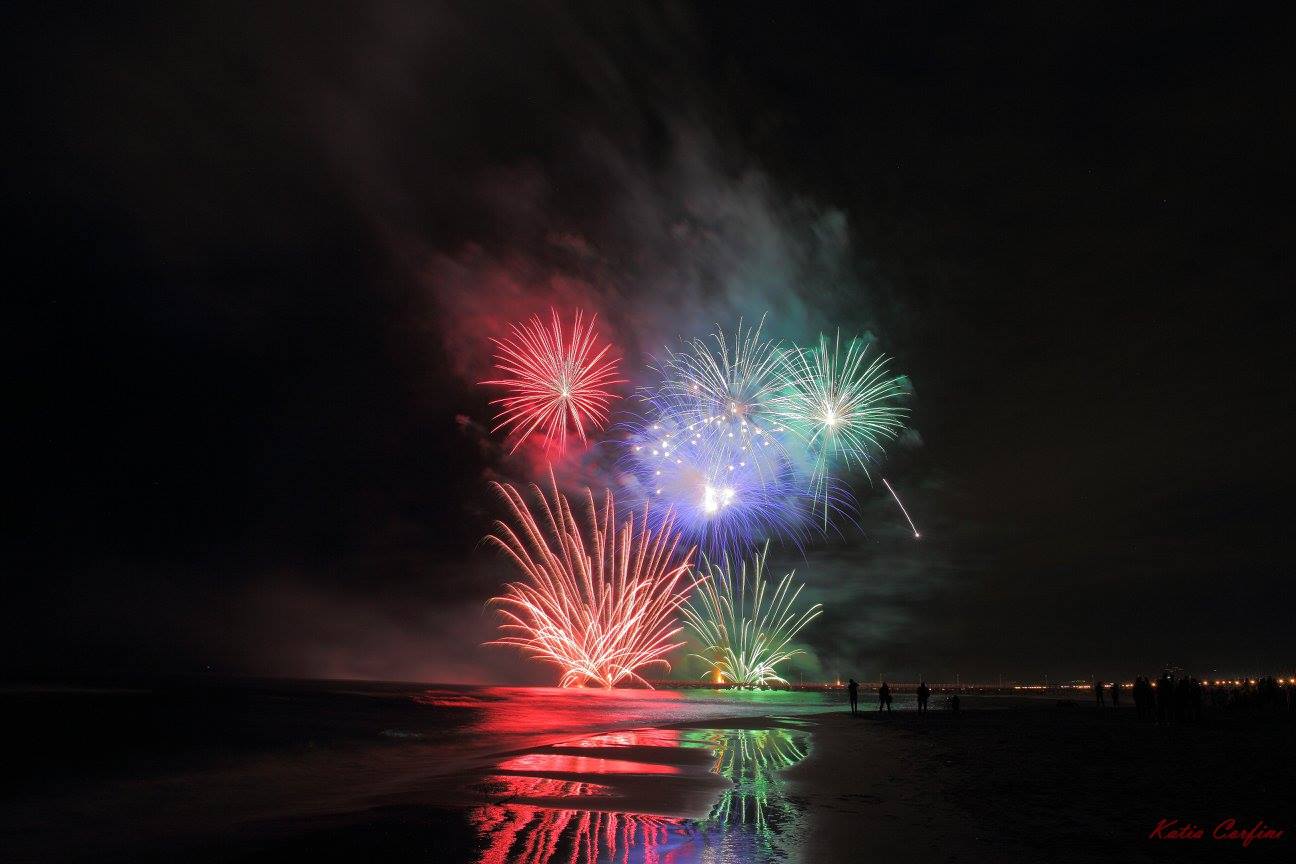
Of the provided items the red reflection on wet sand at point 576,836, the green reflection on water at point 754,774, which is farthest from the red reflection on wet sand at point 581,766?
the red reflection on wet sand at point 576,836

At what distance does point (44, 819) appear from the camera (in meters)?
15.6

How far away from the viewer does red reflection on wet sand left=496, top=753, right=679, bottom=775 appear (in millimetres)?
19498

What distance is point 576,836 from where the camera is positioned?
11.7 metres

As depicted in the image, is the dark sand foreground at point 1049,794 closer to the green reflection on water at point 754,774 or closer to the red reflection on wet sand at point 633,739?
the green reflection on water at point 754,774

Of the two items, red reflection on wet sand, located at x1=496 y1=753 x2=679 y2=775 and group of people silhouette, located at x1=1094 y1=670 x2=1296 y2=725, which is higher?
group of people silhouette, located at x1=1094 y1=670 x2=1296 y2=725

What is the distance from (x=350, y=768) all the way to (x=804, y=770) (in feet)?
43.6

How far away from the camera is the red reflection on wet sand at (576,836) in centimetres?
1052

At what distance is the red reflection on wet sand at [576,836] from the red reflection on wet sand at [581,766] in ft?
18.8

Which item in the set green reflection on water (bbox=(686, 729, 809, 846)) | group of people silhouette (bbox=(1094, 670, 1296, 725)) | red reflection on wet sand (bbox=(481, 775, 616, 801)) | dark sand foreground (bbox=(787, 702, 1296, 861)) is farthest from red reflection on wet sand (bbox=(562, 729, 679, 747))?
group of people silhouette (bbox=(1094, 670, 1296, 725))

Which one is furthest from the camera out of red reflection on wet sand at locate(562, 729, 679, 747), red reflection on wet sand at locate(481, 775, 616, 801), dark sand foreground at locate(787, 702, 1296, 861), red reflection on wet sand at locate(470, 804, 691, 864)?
red reflection on wet sand at locate(562, 729, 679, 747)

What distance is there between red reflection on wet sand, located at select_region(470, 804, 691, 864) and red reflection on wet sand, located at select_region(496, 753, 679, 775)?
5.74 m

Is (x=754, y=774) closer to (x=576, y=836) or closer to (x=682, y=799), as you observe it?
(x=682, y=799)

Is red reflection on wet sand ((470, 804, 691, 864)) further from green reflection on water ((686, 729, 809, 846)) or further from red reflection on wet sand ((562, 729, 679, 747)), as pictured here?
red reflection on wet sand ((562, 729, 679, 747))

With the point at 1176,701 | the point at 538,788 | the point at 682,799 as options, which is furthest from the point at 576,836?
the point at 1176,701
